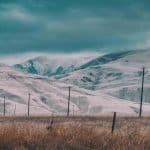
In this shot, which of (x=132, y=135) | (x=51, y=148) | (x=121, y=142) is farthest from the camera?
(x=132, y=135)

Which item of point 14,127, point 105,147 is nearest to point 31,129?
point 14,127

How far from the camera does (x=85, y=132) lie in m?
16.4

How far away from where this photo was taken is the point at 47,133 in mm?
16062

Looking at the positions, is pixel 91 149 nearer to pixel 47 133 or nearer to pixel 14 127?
pixel 47 133

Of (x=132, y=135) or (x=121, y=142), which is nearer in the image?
(x=121, y=142)

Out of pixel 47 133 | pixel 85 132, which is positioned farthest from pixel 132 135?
pixel 47 133

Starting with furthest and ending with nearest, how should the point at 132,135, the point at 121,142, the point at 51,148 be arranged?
the point at 132,135
the point at 121,142
the point at 51,148

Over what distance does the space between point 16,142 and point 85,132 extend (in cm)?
259

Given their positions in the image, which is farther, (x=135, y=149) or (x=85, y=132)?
(x=85, y=132)

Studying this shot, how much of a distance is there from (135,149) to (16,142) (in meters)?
3.51

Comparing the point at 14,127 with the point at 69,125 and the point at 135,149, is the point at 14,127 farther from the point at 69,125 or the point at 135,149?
the point at 135,149

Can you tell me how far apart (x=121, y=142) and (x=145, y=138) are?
121 centimetres

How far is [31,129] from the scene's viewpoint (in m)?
16.4

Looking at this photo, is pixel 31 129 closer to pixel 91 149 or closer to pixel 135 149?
pixel 91 149
